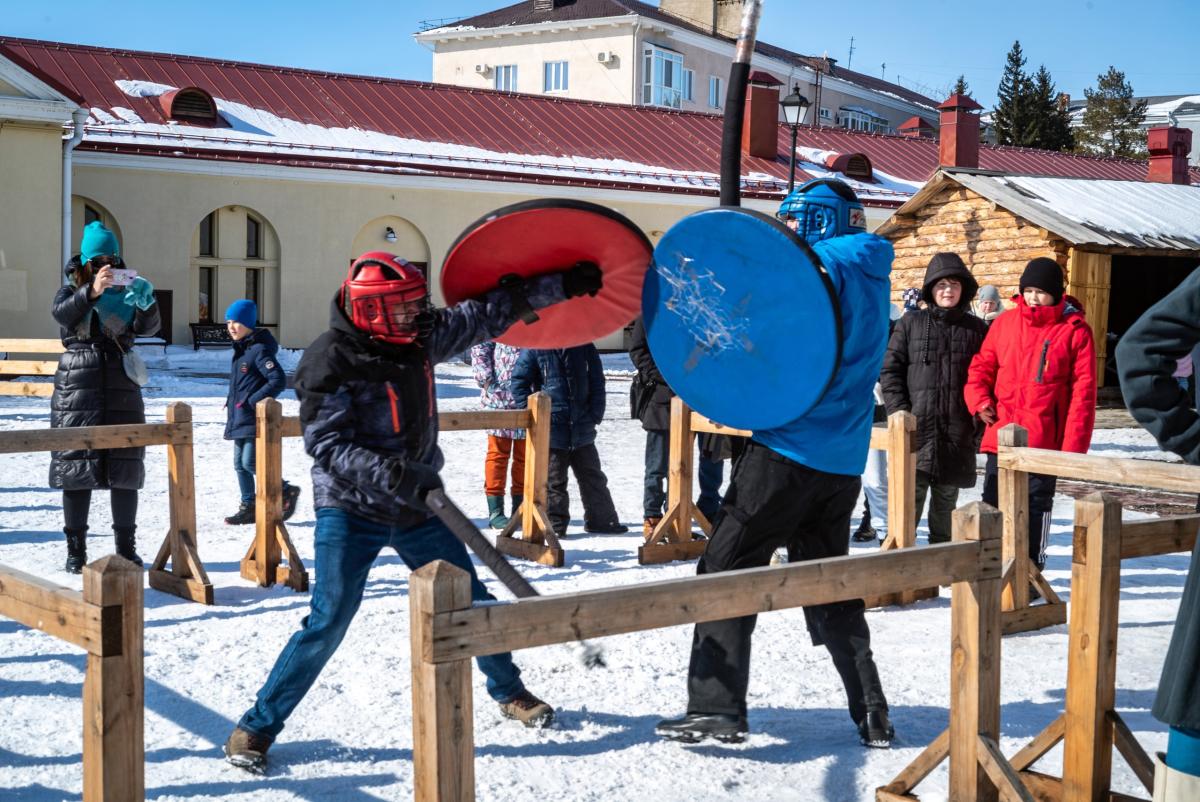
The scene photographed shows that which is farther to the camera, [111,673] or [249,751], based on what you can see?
[249,751]

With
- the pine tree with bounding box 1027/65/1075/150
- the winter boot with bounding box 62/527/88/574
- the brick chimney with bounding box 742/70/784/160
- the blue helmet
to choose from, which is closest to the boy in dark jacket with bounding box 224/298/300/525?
the winter boot with bounding box 62/527/88/574

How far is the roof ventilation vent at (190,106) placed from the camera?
26.4 meters

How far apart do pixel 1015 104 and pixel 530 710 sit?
57.8 metres

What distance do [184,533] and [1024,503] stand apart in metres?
4.29

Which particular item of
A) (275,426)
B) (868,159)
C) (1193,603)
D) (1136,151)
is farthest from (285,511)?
(1136,151)

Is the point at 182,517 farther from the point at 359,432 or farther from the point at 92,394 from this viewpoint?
the point at 359,432

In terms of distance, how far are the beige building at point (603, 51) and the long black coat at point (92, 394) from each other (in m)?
39.2

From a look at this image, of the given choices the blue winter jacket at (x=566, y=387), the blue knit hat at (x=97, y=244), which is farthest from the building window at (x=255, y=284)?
the blue knit hat at (x=97, y=244)

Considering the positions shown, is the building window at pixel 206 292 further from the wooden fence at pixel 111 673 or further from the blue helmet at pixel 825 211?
the wooden fence at pixel 111 673

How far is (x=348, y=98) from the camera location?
3012 centimetres

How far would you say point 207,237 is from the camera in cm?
2747

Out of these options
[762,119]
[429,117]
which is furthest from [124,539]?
[762,119]

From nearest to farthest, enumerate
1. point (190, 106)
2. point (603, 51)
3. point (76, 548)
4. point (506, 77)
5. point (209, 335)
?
point (76, 548)
point (190, 106)
point (209, 335)
point (603, 51)
point (506, 77)

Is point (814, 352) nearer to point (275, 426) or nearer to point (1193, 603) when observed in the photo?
point (1193, 603)
